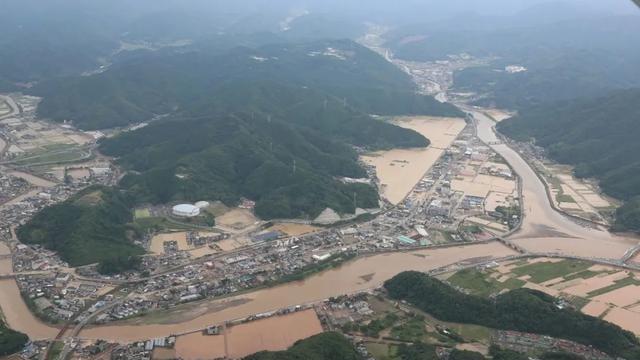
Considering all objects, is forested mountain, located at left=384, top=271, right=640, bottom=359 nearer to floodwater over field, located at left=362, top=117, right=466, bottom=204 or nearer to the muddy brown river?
the muddy brown river

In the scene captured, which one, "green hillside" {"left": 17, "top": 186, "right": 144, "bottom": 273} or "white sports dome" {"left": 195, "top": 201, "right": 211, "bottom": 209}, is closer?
"green hillside" {"left": 17, "top": 186, "right": 144, "bottom": 273}

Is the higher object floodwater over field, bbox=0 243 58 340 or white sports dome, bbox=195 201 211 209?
white sports dome, bbox=195 201 211 209

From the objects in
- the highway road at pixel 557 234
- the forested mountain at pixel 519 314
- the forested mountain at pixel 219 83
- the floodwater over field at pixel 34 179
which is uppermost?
the forested mountain at pixel 519 314

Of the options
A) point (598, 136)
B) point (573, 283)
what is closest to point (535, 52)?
point (598, 136)

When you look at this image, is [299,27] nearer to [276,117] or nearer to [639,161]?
[276,117]

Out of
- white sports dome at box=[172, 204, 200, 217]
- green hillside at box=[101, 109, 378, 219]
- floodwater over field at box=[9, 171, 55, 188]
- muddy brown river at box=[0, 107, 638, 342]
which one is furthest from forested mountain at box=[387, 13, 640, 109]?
floodwater over field at box=[9, 171, 55, 188]

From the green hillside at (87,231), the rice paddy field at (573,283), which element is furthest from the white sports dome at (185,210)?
the rice paddy field at (573,283)

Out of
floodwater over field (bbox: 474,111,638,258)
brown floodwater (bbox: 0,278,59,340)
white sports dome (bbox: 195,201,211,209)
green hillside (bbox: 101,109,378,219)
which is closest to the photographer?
brown floodwater (bbox: 0,278,59,340)

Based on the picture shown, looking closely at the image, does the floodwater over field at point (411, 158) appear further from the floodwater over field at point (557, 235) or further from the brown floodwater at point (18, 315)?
the brown floodwater at point (18, 315)
